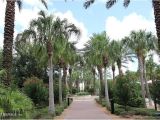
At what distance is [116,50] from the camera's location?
3966 cm

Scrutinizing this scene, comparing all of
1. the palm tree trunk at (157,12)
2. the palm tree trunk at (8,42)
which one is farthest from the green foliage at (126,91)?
the palm tree trunk at (8,42)

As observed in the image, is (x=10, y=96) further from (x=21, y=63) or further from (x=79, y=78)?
(x=79, y=78)

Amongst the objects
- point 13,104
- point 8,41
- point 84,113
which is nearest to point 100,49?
point 84,113

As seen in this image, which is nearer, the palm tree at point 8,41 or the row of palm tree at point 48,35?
the palm tree at point 8,41

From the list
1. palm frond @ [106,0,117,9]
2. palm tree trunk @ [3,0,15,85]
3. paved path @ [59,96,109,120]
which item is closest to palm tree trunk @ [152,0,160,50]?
palm frond @ [106,0,117,9]

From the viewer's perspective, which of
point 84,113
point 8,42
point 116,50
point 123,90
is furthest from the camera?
point 116,50

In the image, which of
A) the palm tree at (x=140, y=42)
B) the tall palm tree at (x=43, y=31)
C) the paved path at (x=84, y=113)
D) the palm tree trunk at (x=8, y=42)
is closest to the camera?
the palm tree trunk at (x=8, y=42)

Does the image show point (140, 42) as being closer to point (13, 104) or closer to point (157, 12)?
point (157, 12)

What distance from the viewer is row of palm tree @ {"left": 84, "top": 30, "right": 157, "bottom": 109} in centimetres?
3738

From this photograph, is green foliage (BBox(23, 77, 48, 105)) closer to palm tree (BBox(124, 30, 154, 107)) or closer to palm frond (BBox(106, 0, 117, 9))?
palm frond (BBox(106, 0, 117, 9))

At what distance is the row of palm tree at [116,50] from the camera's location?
3738cm

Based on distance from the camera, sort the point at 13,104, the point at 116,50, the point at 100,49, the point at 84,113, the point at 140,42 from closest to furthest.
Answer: the point at 13,104 < the point at 84,113 < the point at 100,49 < the point at 116,50 < the point at 140,42

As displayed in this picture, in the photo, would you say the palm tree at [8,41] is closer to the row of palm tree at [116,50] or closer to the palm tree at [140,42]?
the row of palm tree at [116,50]

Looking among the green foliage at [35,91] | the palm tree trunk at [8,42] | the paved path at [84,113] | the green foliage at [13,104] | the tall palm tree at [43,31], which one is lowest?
the paved path at [84,113]
